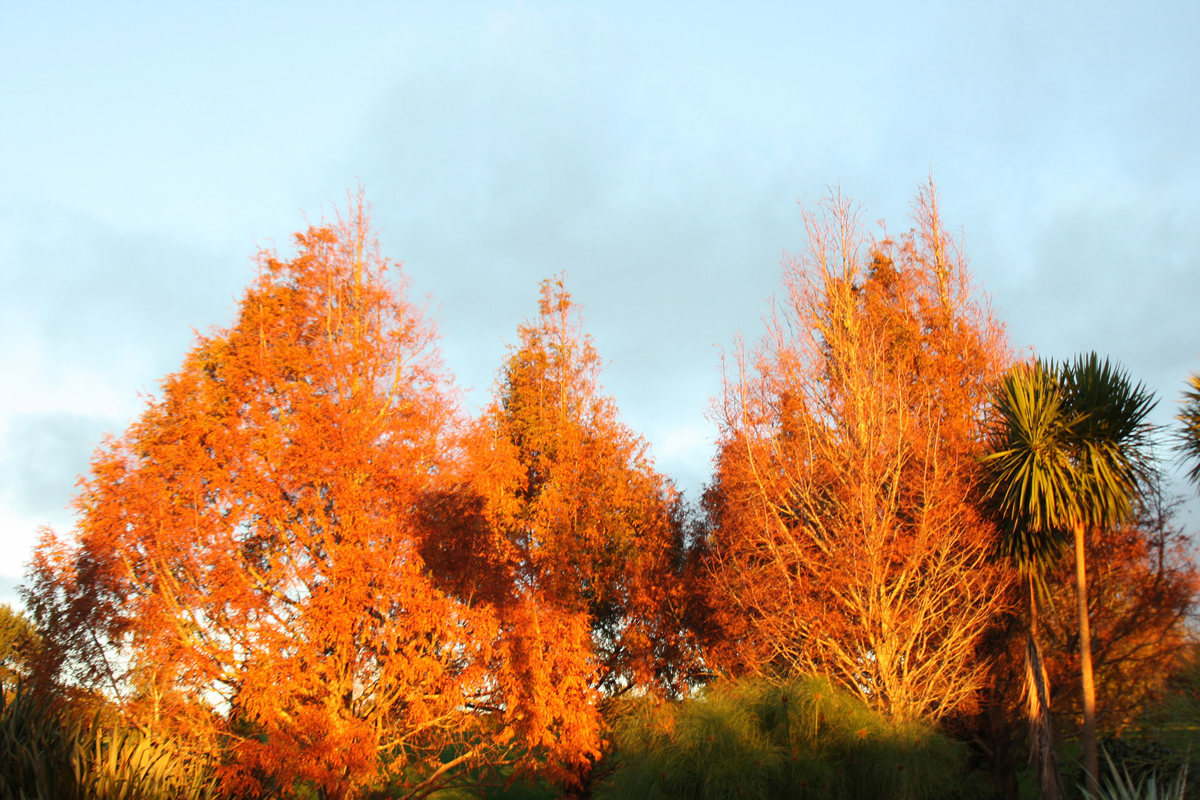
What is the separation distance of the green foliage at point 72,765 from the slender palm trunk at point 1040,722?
14.9m

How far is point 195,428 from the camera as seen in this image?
1501 centimetres

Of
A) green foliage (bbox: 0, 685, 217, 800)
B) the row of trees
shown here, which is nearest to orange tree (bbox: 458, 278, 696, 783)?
the row of trees

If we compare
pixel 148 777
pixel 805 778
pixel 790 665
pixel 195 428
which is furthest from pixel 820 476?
pixel 148 777

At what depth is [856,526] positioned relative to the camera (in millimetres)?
18906

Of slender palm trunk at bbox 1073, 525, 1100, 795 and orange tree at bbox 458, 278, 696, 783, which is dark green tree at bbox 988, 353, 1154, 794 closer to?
slender palm trunk at bbox 1073, 525, 1100, 795

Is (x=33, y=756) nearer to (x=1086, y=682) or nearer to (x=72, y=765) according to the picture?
(x=72, y=765)

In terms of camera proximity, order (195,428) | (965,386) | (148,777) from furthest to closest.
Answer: (965,386) → (195,428) → (148,777)

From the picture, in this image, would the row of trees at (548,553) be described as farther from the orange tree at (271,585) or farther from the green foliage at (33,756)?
the green foliage at (33,756)

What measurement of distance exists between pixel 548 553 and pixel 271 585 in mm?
8815

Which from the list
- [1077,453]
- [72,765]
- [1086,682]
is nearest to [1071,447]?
[1077,453]

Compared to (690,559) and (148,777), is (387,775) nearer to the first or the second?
(148,777)

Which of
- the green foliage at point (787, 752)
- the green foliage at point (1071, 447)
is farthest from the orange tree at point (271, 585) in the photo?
the green foliage at point (1071, 447)

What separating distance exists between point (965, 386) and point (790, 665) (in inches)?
376

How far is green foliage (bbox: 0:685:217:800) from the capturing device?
822cm
